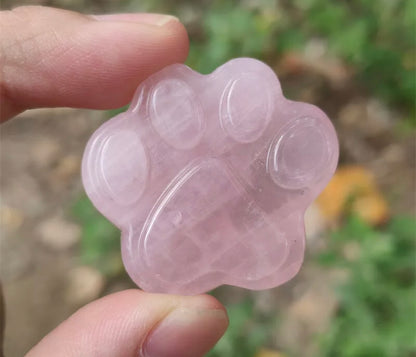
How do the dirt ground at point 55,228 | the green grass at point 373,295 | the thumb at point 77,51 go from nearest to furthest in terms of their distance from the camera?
the thumb at point 77,51
the green grass at point 373,295
the dirt ground at point 55,228

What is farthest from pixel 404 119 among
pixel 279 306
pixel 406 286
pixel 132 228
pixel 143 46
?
pixel 132 228

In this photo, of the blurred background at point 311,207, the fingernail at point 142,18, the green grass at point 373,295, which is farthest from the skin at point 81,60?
the green grass at point 373,295

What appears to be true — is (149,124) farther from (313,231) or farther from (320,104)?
(320,104)

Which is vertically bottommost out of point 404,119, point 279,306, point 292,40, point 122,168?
point 279,306

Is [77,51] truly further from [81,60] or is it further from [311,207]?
[311,207]

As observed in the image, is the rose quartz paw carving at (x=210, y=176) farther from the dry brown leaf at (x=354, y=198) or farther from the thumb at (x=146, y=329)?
the dry brown leaf at (x=354, y=198)

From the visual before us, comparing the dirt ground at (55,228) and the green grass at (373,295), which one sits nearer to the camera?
the green grass at (373,295)
